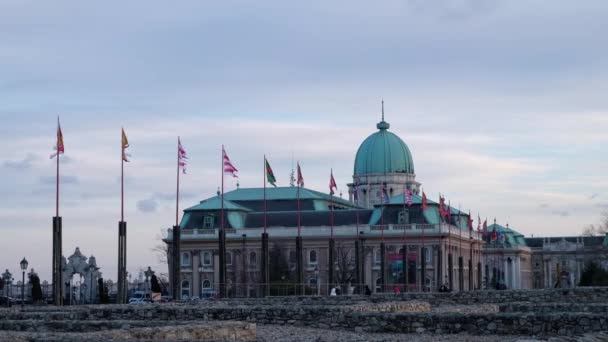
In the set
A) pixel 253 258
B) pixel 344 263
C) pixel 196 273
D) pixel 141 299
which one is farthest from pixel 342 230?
pixel 141 299

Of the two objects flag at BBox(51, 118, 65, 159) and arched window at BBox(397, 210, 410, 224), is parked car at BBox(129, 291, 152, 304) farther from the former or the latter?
arched window at BBox(397, 210, 410, 224)

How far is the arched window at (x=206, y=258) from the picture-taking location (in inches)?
7008

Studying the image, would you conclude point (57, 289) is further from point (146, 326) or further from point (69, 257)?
point (69, 257)

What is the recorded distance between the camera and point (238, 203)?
186 metres

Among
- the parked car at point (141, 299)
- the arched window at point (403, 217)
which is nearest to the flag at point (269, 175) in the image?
the parked car at point (141, 299)

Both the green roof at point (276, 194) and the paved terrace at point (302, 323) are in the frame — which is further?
the green roof at point (276, 194)

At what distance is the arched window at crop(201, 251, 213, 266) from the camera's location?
584 feet

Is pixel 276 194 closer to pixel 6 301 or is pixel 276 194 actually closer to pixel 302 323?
pixel 6 301

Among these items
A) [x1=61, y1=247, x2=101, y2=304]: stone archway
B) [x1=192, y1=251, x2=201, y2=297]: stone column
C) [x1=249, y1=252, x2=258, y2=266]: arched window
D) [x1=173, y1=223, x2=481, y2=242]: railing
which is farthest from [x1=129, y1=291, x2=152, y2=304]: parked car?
[x1=192, y1=251, x2=201, y2=297]: stone column

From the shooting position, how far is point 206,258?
17862 centimetres

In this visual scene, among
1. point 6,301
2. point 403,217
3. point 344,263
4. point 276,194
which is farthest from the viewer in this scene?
point 276,194

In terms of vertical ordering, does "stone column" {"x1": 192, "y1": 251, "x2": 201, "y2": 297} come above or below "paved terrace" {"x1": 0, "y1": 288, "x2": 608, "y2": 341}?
above

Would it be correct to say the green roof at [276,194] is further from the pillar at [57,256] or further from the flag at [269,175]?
the pillar at [57,256]

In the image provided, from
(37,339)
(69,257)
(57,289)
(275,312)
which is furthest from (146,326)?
(69,257)
